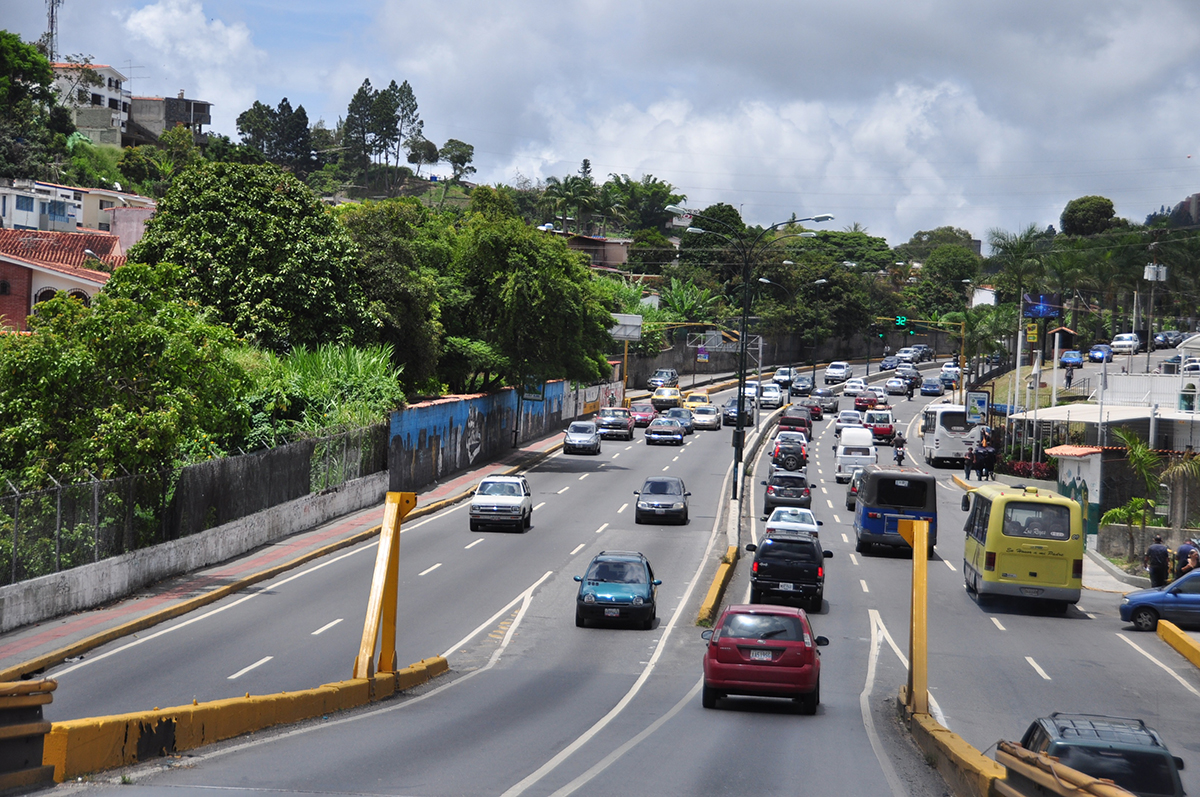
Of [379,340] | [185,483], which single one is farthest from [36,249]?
[185,483]

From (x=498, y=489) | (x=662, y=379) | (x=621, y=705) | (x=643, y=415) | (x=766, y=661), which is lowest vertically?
(x=621, y=705)

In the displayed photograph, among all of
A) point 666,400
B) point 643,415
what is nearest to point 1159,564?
point 643,415

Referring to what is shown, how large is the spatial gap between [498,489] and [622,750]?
74.5 feet

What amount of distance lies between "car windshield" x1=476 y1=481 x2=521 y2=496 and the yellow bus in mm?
14809

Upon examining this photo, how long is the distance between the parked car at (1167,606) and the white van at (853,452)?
80.6 feet

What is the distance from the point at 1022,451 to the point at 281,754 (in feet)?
152

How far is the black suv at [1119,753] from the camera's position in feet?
30.0

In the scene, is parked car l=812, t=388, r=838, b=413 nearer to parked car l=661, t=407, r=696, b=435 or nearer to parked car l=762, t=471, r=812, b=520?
parked car l=661, t=407, r=696, b=435

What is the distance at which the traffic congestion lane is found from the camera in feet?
55.7

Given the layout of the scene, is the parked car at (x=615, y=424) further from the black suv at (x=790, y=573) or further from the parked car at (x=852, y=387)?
the black suv at (x=790, y=573)

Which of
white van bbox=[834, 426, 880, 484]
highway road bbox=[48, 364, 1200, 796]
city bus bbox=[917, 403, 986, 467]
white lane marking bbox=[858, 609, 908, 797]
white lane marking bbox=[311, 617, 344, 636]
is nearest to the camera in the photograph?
highway road bbox=[48, 364, 1200, 796]

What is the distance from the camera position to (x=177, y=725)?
11.3 m

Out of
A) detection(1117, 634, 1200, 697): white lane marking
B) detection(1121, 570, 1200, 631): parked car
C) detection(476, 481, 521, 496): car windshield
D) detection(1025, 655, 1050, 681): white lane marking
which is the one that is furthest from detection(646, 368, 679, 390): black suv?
detection(1025, 655, 1050, 681): white lane marking

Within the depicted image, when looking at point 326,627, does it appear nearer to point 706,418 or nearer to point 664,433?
point 664,433
